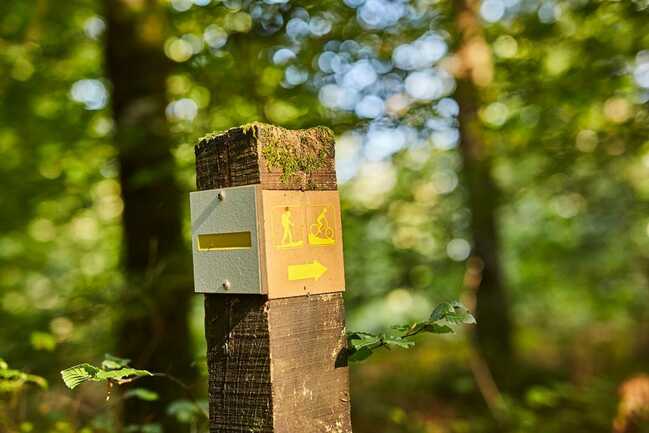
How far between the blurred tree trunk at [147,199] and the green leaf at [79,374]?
204 cm

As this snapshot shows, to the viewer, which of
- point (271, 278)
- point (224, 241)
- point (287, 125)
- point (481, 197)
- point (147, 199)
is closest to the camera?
point (271, 278)

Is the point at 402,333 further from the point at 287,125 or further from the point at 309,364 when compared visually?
the point at 287,125

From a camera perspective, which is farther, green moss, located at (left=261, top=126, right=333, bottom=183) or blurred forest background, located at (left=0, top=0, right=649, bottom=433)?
blurred forest background, located at (left=0, top=0, right=649, bottom=433)

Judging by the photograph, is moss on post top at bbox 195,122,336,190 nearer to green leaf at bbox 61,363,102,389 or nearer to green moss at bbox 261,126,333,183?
green moss at bbox 261,126,333,183

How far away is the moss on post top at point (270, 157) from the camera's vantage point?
1.65 metres

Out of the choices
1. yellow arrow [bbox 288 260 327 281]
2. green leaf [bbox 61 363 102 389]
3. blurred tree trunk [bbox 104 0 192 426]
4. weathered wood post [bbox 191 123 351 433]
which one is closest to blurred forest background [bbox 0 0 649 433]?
blurred tree trunk [bbox 104 0 192 426]

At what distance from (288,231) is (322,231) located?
4.9 inches

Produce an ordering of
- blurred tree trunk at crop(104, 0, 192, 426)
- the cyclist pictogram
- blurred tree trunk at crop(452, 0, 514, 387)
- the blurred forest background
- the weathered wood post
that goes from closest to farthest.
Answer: the weathered wood post → the cyclist pictogram → the blurred forest background → blurred tree trunk at crop(104, 0, 192, 426) → blurred tree trunk at crop(452, 0, 514, 387)

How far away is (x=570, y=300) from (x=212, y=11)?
9.55 metres

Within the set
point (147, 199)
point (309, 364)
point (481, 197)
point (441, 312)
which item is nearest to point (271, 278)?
point (309, 364)

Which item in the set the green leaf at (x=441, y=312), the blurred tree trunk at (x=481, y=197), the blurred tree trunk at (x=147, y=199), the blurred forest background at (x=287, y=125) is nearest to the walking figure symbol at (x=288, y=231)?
the green leaf at (x=441, y=312)

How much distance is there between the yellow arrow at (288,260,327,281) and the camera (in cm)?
165

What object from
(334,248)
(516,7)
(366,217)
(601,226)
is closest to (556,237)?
(601,226)

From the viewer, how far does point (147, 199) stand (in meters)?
4.30
